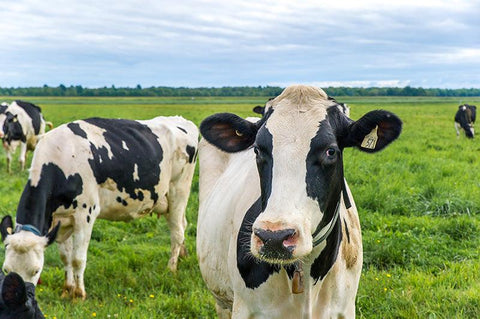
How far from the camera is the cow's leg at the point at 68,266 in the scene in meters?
5.93

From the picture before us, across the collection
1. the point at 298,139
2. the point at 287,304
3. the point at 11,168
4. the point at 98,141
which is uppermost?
the point at 298,139

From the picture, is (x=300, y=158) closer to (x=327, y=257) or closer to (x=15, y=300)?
(x=327, y=257)

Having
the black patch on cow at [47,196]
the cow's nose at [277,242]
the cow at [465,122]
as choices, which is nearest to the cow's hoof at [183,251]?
the black patch on cow at [47,196]

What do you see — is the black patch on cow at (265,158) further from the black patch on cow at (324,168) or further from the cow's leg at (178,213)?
the cow's leg at (178,213)

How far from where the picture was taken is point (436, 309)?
453 cm

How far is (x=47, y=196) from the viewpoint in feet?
18.4

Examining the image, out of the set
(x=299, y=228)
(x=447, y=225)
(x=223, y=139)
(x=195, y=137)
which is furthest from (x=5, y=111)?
(x=299, y=228)

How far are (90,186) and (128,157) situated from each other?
0.82 meters

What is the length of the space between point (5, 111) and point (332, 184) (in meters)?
14.8

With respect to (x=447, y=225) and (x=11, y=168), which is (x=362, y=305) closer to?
(x=447, y=225)

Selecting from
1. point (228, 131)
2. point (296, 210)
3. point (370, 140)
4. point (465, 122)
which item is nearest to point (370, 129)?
point (370, 140)

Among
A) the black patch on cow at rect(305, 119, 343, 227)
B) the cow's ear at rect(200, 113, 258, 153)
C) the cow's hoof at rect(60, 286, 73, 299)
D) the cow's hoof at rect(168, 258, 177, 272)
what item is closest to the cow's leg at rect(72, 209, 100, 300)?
the cow's hoof at rect(60, 286, 73, 299)

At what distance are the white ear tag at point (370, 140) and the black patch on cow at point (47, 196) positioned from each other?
3.86 metres

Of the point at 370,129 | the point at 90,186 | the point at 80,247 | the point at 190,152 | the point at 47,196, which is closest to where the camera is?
the point at 370,129
